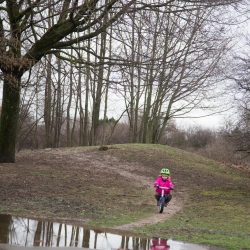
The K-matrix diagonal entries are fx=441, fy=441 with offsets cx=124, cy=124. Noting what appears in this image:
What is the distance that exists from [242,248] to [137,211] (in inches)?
178

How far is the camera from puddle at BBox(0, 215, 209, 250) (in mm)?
7738

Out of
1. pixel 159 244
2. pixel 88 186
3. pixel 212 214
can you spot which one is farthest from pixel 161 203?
pixel 159 244

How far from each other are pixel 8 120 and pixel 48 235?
10.2 meters

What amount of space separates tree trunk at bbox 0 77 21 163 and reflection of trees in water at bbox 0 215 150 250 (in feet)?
27.6

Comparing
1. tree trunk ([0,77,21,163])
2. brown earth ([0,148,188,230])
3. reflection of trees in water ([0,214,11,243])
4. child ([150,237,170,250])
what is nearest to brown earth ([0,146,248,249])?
brown earth ([0,148,188,230])

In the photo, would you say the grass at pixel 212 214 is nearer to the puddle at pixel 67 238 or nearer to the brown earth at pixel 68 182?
the brown earth at pixel 68 182

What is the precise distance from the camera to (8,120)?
58.1 ft

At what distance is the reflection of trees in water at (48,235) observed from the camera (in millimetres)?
7723

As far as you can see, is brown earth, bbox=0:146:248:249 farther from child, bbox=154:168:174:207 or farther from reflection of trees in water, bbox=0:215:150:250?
reflection of trees in water, bbox=0:215:150:250

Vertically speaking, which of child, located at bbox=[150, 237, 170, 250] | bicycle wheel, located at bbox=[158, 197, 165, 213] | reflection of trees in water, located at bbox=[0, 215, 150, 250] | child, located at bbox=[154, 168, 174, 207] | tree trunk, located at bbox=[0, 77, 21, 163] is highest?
tree trunk, located at bbox=[0, 77, 21, 163]

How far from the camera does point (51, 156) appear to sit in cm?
2366

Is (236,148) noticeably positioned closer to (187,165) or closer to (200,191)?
(200,191)

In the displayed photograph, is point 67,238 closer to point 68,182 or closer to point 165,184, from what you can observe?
point 165,184

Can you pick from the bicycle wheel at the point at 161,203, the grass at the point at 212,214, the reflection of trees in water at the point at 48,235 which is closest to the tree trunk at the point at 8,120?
the grass at the point at 212,214
